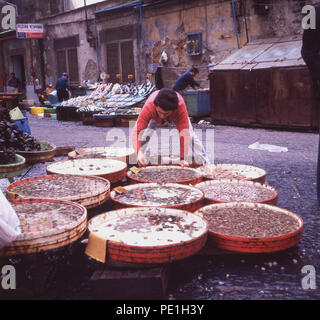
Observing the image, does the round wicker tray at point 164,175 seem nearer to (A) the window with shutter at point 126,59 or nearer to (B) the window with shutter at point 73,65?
(A) the window with shutter at point 126,59

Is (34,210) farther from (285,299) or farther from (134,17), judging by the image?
(134,17)

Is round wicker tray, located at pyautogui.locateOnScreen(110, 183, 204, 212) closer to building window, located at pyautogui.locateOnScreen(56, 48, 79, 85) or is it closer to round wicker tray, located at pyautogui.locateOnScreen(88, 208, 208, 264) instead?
round wicker tray, located at pyautogui.locateOnScreen(88, 208, 208, 264)

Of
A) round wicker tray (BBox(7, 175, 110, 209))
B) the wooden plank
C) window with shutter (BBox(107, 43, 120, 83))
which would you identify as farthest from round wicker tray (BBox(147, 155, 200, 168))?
window with shutter (BBox(107, 43, 120, 83))

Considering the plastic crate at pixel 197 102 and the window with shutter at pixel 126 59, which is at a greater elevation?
the window with shutter at pixel 126 59

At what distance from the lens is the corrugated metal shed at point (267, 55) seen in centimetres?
841

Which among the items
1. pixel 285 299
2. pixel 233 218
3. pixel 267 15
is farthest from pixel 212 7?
pixel 285 299

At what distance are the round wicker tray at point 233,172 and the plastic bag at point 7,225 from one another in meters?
2.27

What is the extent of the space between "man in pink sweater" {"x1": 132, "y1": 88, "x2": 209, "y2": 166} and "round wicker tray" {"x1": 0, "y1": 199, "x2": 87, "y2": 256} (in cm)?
163

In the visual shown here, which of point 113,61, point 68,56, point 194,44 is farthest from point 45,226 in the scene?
point 68,56

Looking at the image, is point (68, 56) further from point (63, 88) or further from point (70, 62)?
point (63, 88)

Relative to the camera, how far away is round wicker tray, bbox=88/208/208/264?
221cm

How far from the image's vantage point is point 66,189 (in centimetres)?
309

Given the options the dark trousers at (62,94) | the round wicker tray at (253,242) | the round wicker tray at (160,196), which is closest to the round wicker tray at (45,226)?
the round wicker tray at (160,196)

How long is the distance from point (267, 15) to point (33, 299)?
10.2 meters
